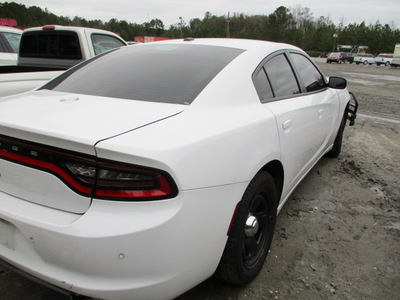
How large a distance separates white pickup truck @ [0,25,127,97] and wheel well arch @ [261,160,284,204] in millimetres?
3735

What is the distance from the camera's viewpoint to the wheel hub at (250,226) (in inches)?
76.3

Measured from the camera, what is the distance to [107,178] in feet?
4.62

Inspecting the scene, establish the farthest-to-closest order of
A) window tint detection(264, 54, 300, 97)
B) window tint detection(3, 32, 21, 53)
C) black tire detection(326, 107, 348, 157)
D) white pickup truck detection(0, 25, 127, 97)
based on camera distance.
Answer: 1. window tint detection(3, 32, 21, 53)
2. white pickup truck detection(0, 25, 127, 97)
3. black tire detection(326, 107, 348, 157)
4. window tint detection(264, 54, 300, 97)

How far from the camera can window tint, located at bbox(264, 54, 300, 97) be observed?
2.47 m

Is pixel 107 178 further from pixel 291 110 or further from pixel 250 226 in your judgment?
pixel 291 110

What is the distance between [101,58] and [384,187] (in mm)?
3378

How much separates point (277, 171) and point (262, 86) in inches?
24.2

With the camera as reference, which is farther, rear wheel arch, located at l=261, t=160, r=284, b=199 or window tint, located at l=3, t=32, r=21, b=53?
window tint, located at l=3, t=32, r=21, b=53

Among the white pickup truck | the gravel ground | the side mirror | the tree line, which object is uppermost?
the tree line

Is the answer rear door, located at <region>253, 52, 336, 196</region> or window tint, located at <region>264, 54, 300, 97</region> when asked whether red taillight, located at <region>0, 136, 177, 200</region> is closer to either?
rear door, located at <region>253, 52, 336, 196</region>

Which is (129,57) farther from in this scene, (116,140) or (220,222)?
(220,222)

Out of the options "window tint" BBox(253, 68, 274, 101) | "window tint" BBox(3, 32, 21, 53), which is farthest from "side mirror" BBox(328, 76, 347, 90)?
"window tint" BBox(3, 32, 21, 53)

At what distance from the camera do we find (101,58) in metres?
2.75

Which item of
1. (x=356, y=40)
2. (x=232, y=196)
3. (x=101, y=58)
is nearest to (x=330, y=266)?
(x=232, y=196)
